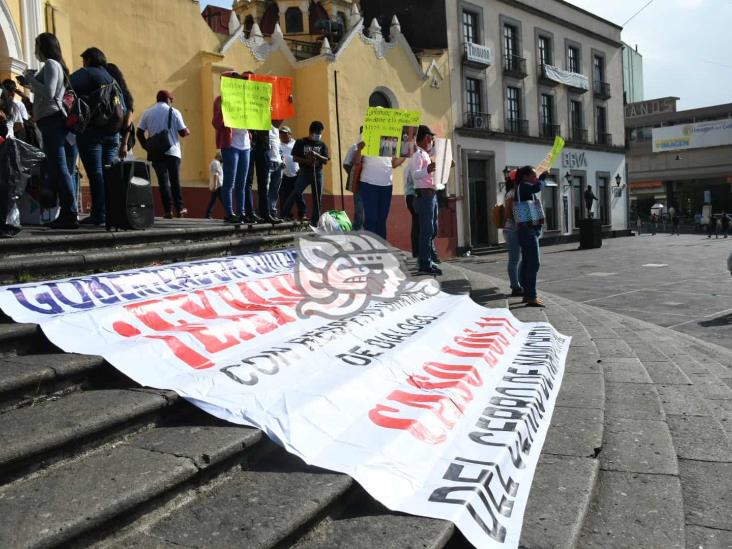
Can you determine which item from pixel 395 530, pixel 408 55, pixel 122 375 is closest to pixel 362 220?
pixel 122 375

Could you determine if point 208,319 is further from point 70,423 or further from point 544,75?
point 544,75

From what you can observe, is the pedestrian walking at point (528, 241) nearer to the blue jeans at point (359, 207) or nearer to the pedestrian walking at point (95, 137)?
the blue jeans at point (359, 207)

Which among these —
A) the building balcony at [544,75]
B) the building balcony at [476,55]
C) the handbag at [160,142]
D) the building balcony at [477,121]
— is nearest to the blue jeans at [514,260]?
the handbag at [160,142]

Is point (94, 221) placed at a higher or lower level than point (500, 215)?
higher

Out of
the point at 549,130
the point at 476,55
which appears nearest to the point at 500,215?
the point at 476,55

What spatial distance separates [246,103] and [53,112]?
2151 millimetres

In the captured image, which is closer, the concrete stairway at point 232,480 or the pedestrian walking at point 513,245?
the concrete stairway at point 232,480

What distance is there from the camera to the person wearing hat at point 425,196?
7254 mm

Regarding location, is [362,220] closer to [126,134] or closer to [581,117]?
[126,134]

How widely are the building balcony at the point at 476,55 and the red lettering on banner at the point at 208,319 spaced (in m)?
21.6

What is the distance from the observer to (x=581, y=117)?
31812mm

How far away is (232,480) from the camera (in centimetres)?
235

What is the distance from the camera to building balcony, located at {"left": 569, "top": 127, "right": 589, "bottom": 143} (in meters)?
31.0

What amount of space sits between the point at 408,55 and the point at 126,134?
54.9ft
